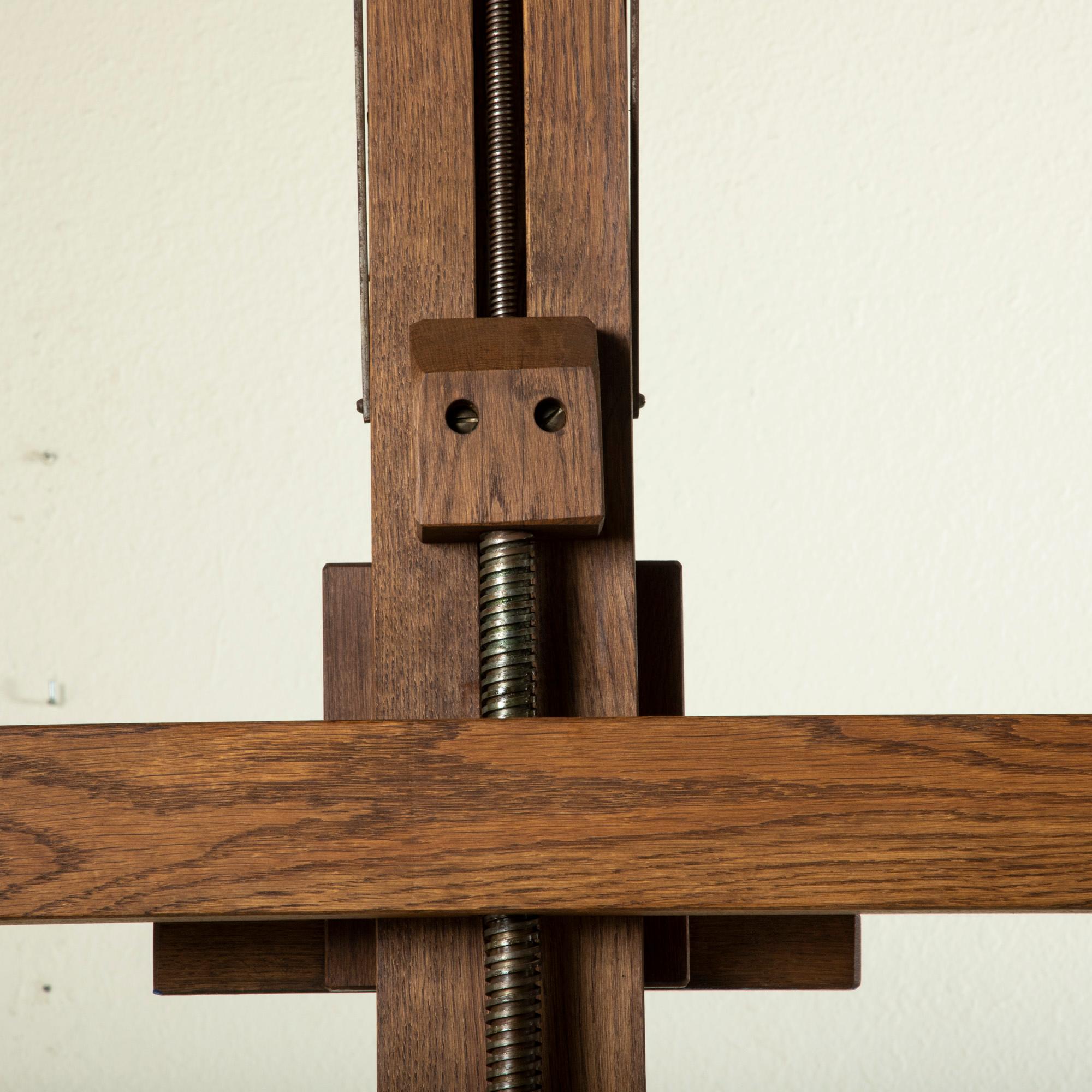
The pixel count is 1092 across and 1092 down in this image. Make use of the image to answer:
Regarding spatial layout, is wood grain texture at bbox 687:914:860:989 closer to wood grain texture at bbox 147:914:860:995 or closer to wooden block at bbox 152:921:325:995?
wood grain texture at bbox 147:914:860:995

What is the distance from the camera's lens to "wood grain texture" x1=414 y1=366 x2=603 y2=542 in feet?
1.12

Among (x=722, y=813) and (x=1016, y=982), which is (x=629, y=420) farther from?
(x=1016, y=982)

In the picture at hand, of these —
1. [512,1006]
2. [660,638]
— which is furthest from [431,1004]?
[660,638]

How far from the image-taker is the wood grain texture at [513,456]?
→ 34 cm

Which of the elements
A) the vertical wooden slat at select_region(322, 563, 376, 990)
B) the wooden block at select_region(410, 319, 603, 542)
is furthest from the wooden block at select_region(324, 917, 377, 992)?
the wooden block at select_region(410, 319, 603, 542)

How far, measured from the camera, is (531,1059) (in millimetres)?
342

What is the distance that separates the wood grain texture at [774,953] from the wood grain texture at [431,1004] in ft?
0.33

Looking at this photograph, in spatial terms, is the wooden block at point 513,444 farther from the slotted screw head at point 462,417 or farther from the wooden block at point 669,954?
the wooden block at point 669,954

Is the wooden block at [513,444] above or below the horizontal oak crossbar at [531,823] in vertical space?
above

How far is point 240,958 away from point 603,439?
194 mm

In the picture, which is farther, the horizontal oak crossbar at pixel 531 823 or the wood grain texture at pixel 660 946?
the wood grain texture at pixel 660 946

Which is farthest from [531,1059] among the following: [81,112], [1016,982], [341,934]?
[81,112]

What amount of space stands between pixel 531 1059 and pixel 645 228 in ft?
2.11

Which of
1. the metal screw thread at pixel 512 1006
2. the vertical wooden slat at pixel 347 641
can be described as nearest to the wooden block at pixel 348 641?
the vertical wooden slat at pixel 347 641
